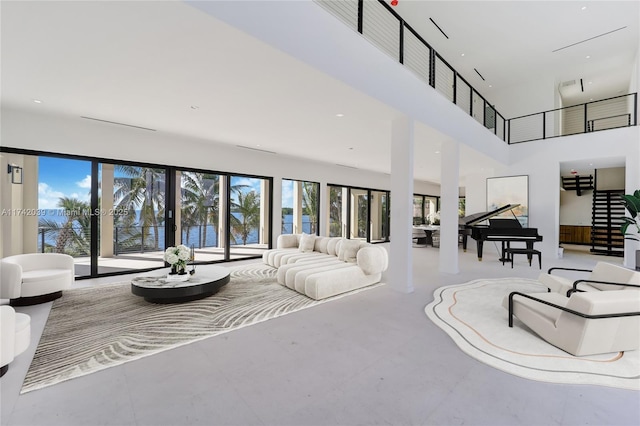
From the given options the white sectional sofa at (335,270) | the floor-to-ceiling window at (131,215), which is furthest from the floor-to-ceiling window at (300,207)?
the floor-to-ceiling window at (131,215)

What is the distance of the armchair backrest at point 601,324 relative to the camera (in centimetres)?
243

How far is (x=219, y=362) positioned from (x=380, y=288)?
3209 mm

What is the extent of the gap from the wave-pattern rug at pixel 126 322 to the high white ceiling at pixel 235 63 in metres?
3.15

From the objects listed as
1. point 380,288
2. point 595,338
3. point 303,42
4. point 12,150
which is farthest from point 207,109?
point 595,338

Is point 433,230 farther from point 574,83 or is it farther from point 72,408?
point 72,408

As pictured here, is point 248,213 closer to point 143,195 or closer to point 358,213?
point 143,195

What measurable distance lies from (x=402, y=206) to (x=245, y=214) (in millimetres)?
5205

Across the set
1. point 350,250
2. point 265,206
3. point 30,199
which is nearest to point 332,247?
point 350,250

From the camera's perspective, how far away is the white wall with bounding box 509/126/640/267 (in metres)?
7.41

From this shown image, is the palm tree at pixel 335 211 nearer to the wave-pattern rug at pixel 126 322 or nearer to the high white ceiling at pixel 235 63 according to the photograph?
the high white ceiling at pixel 235 63

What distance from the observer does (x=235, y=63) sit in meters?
3.22

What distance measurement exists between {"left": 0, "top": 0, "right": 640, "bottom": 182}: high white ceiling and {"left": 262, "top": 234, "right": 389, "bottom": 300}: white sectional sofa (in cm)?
251

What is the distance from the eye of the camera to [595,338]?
2.53 meters

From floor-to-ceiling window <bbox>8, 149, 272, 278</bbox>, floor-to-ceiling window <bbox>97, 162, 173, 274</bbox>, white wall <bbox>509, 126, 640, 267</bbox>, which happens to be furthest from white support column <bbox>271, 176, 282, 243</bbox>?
white wall <bbox>509, 126, 640, 267</bbox>
